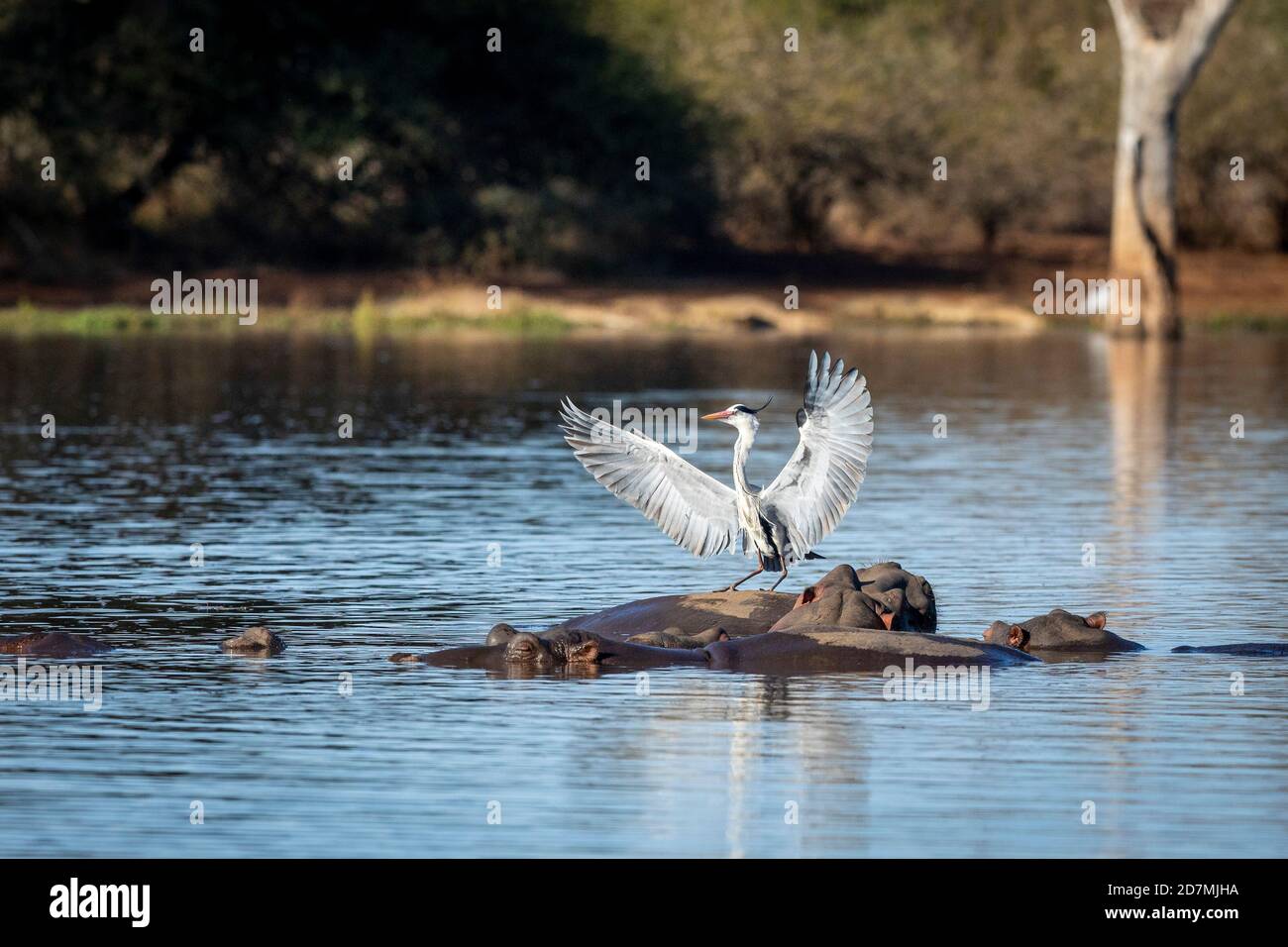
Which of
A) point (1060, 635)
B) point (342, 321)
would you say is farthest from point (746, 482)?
point (342, 321)

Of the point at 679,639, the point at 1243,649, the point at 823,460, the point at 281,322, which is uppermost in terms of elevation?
the point at 281,322

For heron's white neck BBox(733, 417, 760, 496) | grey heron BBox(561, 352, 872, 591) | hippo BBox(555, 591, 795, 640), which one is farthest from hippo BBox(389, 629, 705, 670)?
heron's white neck BBox(733, 417, 760, 496)

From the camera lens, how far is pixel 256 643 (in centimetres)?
1404

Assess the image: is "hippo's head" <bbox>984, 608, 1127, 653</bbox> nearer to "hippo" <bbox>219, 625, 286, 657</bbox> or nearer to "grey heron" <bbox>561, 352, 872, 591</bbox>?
"grey heron" <bbox>561, 352, 872, 591</bbox>

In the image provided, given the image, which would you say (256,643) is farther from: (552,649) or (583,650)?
(583,650)

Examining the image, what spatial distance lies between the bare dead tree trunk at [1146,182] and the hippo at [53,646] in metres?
40.3

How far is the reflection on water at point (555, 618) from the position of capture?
1013 centimetres

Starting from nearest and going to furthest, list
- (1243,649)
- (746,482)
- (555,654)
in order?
1. (555,654)
2. (1243,649)
3. (746,482)

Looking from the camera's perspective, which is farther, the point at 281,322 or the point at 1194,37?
the point at 281,322

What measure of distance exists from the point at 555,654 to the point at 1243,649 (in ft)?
12.9

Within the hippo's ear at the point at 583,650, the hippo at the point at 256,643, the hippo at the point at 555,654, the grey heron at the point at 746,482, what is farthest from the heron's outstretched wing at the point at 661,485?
the hippo at the point at 256,643

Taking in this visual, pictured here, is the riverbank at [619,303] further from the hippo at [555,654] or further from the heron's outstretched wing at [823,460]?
the hippo at [555,654]

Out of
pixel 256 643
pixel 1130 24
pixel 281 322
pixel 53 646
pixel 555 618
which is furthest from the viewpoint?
pixel 1130 24
